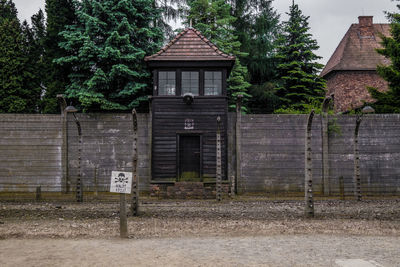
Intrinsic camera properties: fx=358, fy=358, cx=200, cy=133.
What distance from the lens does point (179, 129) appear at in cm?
1476

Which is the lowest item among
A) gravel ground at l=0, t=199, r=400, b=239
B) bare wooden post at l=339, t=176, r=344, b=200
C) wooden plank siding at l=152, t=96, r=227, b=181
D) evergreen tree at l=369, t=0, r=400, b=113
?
gravel ground at l=0, t=199, r=400, b=239

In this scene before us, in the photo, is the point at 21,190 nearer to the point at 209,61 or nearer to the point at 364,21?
the point at 209,61

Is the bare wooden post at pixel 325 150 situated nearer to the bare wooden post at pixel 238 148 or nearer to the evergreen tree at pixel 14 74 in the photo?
the bare wooden post at pixel 238 148

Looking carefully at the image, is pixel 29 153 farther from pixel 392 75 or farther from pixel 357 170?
pixel 392 75

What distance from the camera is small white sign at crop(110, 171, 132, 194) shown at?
7938mm

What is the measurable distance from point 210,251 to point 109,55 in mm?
13838

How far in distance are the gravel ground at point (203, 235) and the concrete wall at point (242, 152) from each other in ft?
→ 7.83

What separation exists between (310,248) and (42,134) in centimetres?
1162

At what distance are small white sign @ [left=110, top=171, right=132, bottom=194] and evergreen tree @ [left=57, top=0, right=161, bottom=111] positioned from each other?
33.9 ft

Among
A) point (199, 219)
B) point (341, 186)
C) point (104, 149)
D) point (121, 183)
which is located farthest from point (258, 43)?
point (121, 183)

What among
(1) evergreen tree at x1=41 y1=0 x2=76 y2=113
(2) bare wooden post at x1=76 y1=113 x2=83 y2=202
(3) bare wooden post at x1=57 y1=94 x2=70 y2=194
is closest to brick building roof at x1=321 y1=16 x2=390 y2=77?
(1) evergreen tree at x1=41 y1=0 x2=76 y2=113

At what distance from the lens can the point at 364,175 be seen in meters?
14.6

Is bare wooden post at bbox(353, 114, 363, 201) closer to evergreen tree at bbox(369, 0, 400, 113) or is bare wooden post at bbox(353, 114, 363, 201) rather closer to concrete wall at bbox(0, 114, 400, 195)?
concrete wall at bbox(0, 114, 400, 195)

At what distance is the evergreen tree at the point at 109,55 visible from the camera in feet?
58.6
